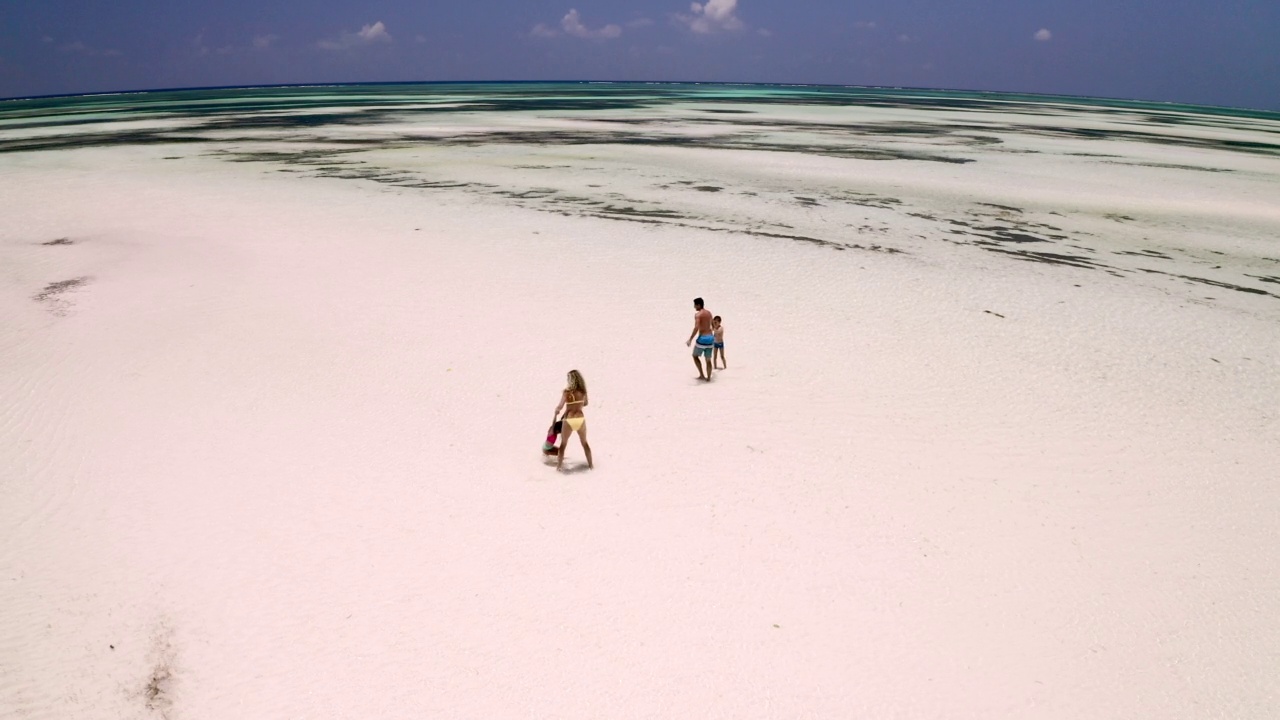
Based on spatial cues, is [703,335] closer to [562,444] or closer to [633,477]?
[633,477]

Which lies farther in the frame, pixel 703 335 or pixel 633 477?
pixel 703 335

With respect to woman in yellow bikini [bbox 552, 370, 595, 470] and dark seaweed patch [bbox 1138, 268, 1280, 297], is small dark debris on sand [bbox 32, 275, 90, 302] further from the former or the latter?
dark seaweed patch [bbox 1138, 268, 1280, 297]

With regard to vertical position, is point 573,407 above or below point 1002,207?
below

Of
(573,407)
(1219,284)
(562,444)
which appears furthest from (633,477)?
(1219,284)

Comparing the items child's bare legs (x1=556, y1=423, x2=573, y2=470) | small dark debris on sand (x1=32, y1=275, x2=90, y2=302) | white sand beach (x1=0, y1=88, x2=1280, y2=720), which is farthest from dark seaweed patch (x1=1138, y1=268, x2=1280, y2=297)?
small dark debris on sand (x1=32, y1=275, x2=90, y2=302)

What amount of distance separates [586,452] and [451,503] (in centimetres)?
169

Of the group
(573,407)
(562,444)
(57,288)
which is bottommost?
(562,444)

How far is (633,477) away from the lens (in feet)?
26.9

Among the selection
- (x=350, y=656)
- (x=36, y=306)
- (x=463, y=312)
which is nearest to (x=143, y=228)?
(x=36, y=306)

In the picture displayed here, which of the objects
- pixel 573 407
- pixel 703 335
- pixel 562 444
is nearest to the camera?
pixel 573 407

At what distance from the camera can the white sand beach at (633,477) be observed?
18.5 ft

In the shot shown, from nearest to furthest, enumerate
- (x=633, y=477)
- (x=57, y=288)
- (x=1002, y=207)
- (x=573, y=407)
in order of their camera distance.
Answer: (x=573, y=407), (x=633, y=477), (x=57, y=288), (x=1002, y=207)

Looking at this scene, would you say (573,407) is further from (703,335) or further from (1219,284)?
(1219,284)

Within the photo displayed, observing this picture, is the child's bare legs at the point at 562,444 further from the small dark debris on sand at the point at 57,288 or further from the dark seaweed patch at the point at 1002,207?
the dark seaweed patch at the point at 1002,207
